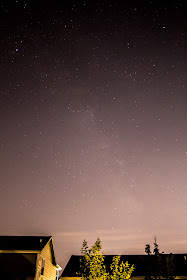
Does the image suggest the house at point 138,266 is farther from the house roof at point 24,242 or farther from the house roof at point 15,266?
the house roof at point 15,266

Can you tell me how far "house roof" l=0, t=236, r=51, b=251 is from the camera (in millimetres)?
24250

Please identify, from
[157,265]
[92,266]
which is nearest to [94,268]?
[92,266]

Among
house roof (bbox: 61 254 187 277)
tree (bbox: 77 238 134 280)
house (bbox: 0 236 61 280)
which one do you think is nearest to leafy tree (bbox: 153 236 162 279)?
tree (bbox: 77 238 134 280)

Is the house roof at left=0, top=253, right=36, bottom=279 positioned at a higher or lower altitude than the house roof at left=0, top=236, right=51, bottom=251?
lower

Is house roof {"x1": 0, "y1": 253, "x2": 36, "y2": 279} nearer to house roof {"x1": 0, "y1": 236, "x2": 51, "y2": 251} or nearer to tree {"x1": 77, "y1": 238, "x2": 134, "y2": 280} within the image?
house roof {"x1": 0, "y1": 236, "x2": 51, "y2": 251}

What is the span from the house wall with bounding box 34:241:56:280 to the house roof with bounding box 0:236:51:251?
736mm

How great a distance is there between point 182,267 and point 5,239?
20.4m

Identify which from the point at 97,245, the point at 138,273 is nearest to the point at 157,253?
the point at 97,245

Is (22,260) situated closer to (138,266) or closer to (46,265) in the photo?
(46,265)

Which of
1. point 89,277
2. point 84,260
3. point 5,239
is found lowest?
point 89,277

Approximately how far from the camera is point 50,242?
96.1 feet

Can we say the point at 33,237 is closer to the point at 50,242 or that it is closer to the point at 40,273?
the point at 50,242

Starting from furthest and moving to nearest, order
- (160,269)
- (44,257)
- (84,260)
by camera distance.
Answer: (44,257) → (84,260) → (160,269)

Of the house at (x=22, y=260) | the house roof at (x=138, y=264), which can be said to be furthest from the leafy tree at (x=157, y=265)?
the house at (x=22, y=260)
